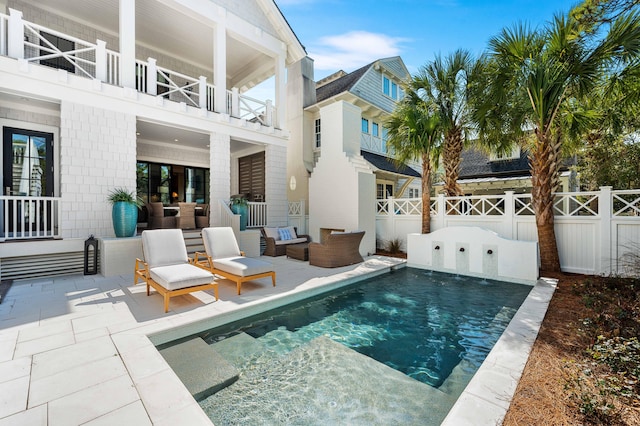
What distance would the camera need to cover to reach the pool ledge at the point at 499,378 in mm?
2230

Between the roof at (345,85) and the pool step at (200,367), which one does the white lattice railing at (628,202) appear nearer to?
the pool step at (200,367)

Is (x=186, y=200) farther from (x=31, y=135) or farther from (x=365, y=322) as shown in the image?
(x=365, y=322)

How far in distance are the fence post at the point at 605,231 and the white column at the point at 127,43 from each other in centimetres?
1275

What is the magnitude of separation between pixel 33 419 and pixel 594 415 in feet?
14.0

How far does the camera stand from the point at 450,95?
30.6 ft

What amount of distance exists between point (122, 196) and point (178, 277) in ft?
13.5

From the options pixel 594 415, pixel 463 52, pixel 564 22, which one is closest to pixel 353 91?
pixel 463 52

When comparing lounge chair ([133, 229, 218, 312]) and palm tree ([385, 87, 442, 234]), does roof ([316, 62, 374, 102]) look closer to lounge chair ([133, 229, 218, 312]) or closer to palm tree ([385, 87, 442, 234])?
palm tree ([385, 87, 442, 234])

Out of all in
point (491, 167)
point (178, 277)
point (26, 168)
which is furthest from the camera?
point (491, 167)

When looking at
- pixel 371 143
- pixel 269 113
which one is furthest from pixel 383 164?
pixel 269 113

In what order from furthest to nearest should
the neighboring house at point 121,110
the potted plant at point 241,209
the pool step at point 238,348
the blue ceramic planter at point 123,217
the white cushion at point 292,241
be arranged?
the white cushion at point 292,241 → the potted plant at point 241,209 → the blue ceramic planter at point 123,217 → the neighboring house at point 121,110 → the pool step at point 238,348

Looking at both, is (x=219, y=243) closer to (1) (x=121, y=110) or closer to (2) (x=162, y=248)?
(2) (x=162, y=248)

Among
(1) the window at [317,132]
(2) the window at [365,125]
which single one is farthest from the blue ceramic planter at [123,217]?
(2) the window at [365,125]

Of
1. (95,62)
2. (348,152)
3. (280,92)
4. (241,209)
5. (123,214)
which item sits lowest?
(123,214)
